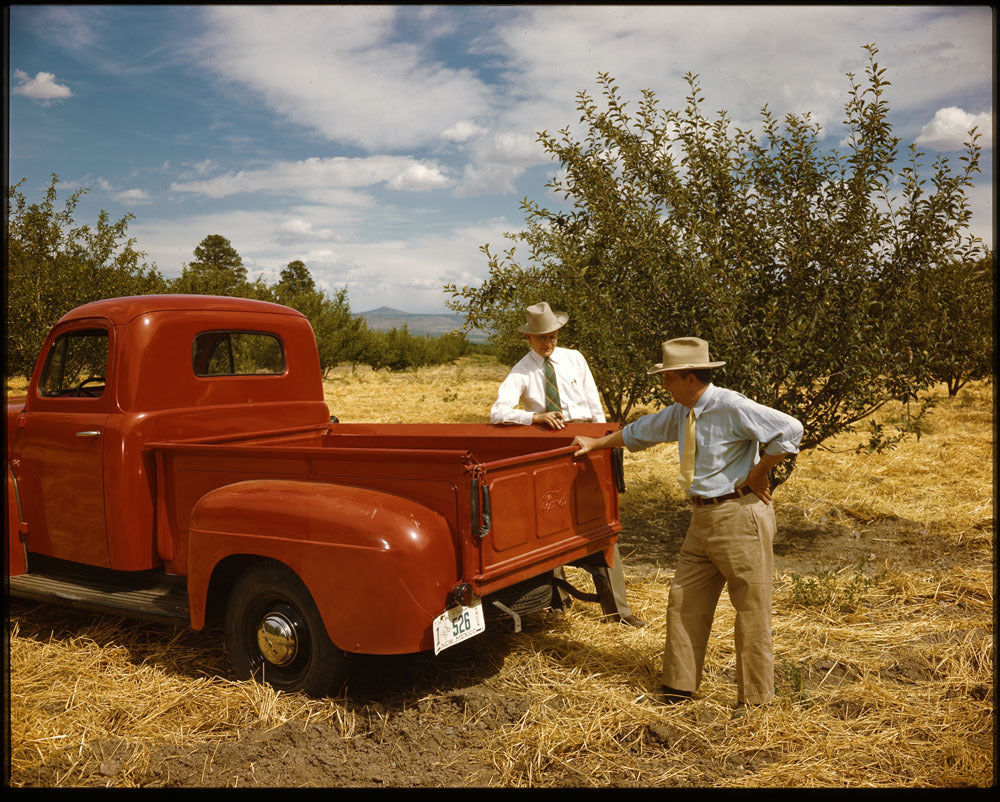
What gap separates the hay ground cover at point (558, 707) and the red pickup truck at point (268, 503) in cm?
35

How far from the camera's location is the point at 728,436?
3.82m

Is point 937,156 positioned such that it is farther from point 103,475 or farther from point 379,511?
point 103,475

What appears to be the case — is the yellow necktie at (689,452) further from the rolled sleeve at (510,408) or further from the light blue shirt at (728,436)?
the rolled sleeve at (510,408)

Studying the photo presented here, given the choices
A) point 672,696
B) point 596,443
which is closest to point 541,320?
point 596,443

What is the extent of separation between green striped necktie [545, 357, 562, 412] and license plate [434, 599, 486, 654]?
2.00m

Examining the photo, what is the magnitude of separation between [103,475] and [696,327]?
172 inches

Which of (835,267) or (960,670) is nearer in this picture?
(960,670)

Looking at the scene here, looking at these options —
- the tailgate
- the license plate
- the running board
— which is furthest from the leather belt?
the running board

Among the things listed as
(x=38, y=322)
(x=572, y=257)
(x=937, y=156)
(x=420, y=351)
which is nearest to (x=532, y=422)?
(x=572, y=257)

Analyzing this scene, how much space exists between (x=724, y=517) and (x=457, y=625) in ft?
4.56

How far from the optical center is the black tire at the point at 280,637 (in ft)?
12.4

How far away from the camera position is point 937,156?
19.5 ft

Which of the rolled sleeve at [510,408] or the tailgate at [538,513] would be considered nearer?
the tailgate at [538,513]

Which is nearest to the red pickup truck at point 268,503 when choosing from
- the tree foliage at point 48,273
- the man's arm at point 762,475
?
the man's arm at point 762,475
